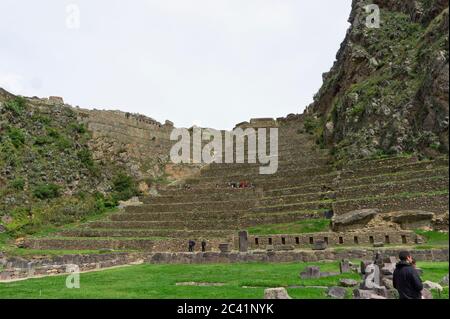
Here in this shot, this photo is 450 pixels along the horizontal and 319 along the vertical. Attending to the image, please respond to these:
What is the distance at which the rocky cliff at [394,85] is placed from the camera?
32.3 m

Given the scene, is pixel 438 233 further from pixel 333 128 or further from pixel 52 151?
pixel 52 151

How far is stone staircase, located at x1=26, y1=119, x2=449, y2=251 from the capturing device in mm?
29109

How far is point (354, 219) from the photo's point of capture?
1096 inches

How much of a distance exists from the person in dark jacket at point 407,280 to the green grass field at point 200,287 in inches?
117

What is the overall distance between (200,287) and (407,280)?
833 cm

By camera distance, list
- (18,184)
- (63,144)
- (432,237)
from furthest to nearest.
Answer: (63,144)
(18,184)
(432,237)

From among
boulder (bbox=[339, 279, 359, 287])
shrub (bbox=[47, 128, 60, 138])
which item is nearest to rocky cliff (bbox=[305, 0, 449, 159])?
boulder (bbox=[339, 279, 359, 287])

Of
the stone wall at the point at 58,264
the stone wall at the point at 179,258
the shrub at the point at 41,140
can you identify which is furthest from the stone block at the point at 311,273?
the shrub at the point at 41,140

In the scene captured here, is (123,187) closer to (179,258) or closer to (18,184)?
(18,184)

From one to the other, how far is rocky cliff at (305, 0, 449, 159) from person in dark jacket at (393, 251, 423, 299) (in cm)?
1902

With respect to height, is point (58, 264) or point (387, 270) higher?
point (387, 270)

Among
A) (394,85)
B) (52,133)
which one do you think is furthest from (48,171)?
(394,85)

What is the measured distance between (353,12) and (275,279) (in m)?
50.7

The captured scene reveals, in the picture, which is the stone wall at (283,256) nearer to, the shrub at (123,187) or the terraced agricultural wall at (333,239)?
the terraced agricultural wall at (333,239)
